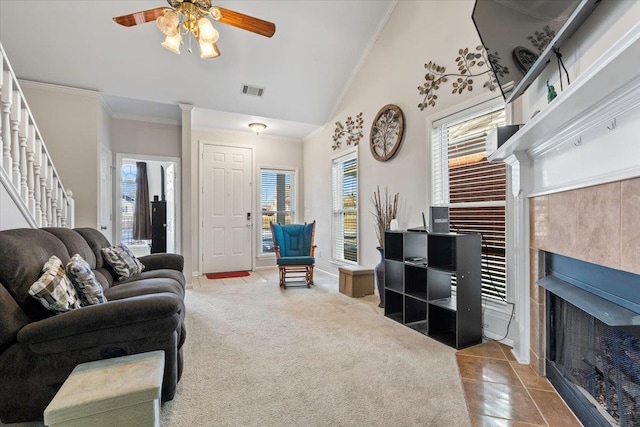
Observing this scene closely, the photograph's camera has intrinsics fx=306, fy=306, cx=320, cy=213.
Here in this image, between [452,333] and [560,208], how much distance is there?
57.9 inches

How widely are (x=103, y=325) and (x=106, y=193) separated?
3783 millimetres

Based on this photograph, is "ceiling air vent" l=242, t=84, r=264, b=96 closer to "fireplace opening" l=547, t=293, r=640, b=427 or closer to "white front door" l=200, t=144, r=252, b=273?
"white front door" l=200, t=144, r=252, b=273

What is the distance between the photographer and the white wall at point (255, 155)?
17.4 feet

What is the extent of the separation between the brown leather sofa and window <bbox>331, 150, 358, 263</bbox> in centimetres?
331

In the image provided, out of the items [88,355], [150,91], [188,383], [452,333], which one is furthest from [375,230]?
[150,91]

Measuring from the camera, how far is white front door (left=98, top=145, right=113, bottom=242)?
4.15m

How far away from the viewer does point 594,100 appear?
120 centimetres

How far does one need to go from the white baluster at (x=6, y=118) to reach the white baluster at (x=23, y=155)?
8.6 inches

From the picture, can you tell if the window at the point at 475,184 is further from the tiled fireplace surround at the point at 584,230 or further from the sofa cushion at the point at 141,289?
the sofa cushion at the point at 141,289

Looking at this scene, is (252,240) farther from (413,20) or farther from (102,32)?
(413,20)

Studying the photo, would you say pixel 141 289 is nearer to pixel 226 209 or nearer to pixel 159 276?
pixel 159 276

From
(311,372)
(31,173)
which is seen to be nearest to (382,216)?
(311,372)

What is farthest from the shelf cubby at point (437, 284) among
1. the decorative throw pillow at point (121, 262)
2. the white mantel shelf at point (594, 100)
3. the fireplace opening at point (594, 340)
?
the decorative throw pillow at point (121, 262)

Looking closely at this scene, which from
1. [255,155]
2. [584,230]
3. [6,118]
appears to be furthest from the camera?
[255,155]
